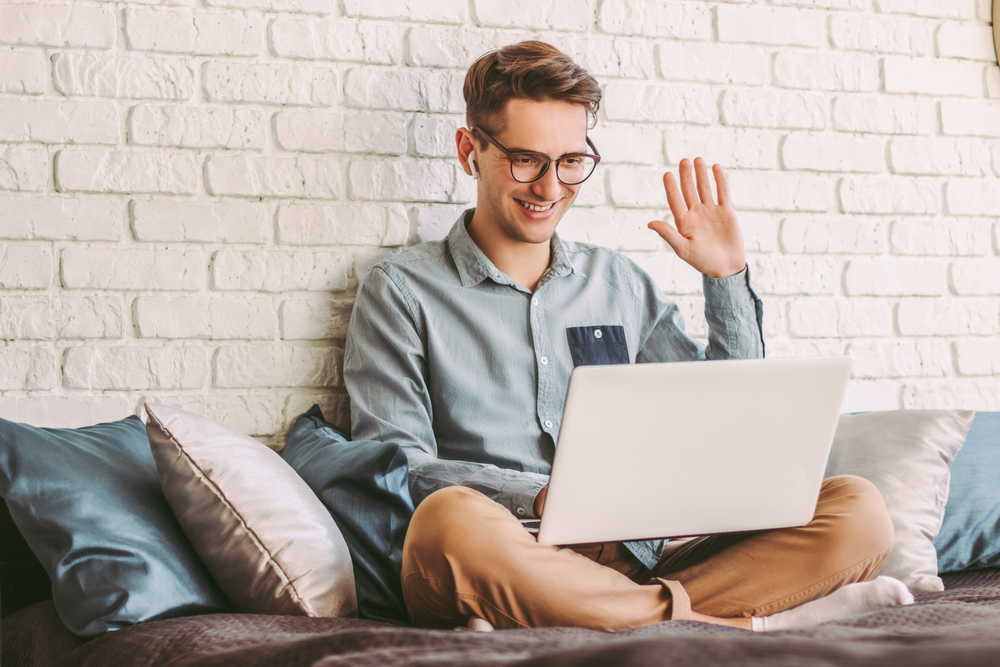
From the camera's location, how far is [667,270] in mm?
1854

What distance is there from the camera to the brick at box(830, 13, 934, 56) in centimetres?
195

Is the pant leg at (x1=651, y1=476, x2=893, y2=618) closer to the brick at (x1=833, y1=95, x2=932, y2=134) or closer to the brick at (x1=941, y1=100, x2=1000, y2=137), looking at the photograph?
the brick at (x1=833, y1=95, x2=932, y2=134)

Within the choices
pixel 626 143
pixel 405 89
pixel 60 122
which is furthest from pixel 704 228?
pixel 60 122

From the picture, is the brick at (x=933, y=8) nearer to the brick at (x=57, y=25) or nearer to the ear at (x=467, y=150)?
the ear at (x=467, y=150)

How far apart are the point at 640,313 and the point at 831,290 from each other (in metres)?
0.58

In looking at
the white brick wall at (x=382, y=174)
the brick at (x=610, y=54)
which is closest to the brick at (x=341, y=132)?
the white brick wall at (x=382, y=174)

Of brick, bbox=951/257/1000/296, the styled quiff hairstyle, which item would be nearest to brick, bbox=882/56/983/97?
brick, bbox=951/257/1000/296

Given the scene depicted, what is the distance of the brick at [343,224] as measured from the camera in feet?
5.41

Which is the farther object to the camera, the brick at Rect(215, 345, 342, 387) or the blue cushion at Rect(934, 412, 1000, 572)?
the brick at Rect(215, 345, 342, 387)

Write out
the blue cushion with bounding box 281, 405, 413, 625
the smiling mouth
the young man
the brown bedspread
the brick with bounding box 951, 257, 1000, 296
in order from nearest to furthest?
the brown bedspread → the blue cushion with bounding box 281, 405, 413, 625 → the young man → the smiling mouth → the brick with bounding box 951, 257, 1000, 296

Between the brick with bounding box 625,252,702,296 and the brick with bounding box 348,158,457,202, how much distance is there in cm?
50

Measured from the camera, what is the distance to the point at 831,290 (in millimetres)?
1938

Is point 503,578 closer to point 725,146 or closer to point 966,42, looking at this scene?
point 725,146

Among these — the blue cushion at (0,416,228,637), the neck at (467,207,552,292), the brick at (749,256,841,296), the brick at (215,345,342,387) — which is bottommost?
the blue cushion at (0,416,228,637)
